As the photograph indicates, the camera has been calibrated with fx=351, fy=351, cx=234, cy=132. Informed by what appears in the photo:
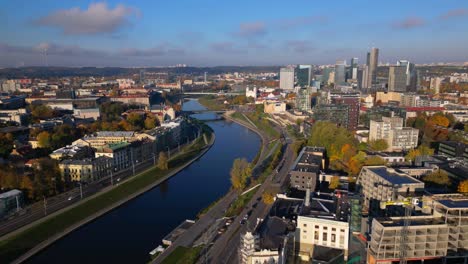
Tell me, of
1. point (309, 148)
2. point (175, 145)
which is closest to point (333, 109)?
point (309, 148)

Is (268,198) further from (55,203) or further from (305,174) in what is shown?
(55,203)

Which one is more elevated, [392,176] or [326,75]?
[326,75]

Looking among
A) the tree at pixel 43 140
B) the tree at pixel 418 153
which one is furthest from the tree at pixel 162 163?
the tree at pixel 418 153

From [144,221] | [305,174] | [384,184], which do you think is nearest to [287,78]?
[305,174]

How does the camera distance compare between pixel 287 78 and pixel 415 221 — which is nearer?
pixel 415 221

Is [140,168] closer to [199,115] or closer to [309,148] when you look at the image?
[309,148]

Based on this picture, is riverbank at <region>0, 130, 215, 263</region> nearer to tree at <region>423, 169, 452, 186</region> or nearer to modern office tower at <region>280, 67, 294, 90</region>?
tree at <region>423, 169, 452, 186</region>

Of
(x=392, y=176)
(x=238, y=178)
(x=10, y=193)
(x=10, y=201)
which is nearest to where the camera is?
(x=10, y=201)

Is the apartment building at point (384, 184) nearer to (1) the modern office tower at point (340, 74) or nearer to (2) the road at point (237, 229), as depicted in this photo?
(2) the road at point (237, 229)
